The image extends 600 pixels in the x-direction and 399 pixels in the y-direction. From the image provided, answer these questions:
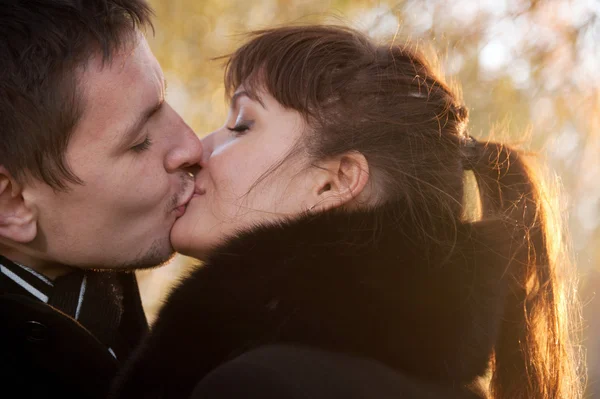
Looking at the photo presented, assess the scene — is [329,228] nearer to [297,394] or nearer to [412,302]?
[412,302]

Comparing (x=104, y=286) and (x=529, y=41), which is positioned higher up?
(x=529, y=41)

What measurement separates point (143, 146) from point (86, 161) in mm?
204

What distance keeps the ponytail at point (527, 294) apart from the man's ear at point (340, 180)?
43 centimetres

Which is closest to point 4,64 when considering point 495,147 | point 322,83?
point 322,83

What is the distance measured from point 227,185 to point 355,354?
845 mm

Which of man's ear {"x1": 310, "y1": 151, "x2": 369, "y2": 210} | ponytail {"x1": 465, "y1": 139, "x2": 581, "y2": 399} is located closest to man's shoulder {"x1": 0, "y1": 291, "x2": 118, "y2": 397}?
man's ear {"x1": 310, "y1": 151, "x2": 369, "y2": 210}

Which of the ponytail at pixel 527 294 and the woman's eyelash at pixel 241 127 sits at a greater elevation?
the woman's eyelash at pixel 241 127

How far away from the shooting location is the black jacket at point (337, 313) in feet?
6.09

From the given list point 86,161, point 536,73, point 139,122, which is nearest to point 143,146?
point 139,122

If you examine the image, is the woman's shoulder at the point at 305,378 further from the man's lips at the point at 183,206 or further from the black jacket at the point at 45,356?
the man's lips at the point at 183,206

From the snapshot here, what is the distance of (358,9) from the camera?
517 cm

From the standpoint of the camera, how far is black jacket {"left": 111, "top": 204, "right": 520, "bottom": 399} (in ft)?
6.09

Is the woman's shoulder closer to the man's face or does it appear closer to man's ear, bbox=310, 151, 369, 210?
man's ear, bbox=310, 151, 369, 210

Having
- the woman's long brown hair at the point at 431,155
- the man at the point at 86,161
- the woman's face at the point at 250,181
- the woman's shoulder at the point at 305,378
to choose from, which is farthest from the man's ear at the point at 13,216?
the woman's shoulder at the point at 305,378
